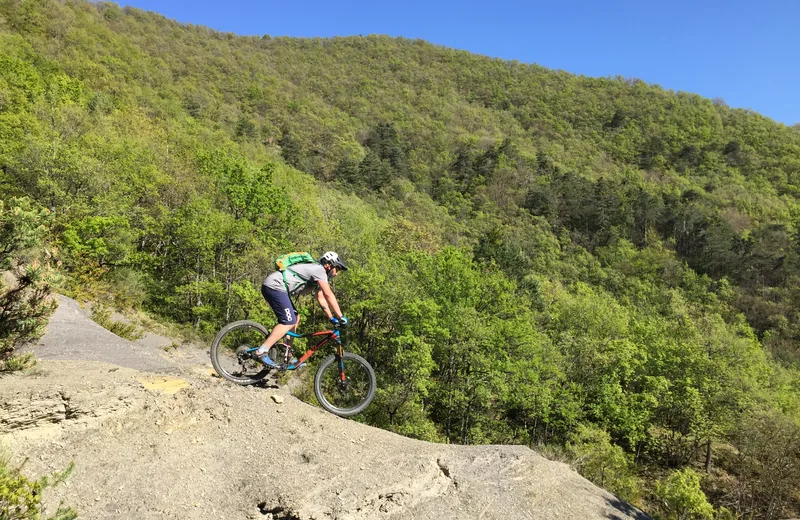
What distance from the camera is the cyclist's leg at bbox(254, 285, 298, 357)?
6.59m

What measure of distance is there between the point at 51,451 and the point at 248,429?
2.17 meters

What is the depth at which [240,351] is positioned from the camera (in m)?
7.02

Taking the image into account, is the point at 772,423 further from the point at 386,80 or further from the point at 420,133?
the point at 386,80

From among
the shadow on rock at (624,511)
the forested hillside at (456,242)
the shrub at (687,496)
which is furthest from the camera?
the forested hillside at (456,242)

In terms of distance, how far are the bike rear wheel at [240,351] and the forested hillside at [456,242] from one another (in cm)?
306

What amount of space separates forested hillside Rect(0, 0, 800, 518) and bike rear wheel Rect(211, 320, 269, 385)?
3.06 m

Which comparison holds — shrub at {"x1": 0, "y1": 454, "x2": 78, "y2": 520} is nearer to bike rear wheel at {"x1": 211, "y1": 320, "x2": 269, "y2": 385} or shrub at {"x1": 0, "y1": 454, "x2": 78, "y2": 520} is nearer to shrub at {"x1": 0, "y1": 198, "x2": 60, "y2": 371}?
shrub at {"x1": 0, "y1": 198, "x2": 60, "y2": 371}

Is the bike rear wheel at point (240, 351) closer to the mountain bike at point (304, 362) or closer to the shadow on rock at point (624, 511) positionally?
the mountain bike at point (304, 362)

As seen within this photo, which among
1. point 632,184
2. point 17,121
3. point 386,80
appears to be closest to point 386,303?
point 17,121

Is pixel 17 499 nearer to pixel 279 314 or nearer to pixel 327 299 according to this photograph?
pixel 279 314

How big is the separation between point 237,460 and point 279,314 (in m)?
2.10

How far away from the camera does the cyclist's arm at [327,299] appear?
6.52 meters

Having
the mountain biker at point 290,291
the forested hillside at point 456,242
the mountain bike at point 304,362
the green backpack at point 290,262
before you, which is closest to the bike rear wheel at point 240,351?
the mountain bike at point 304,362

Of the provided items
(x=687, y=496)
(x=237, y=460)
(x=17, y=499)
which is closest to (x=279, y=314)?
(x=237, y=460)
